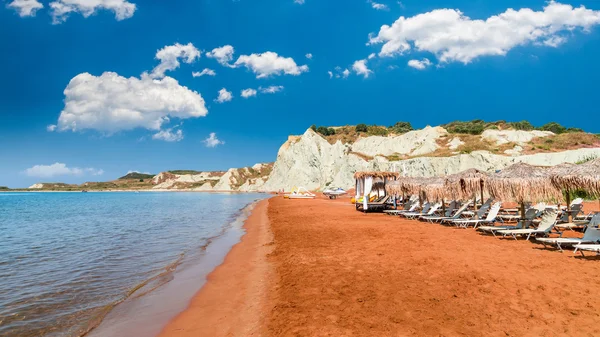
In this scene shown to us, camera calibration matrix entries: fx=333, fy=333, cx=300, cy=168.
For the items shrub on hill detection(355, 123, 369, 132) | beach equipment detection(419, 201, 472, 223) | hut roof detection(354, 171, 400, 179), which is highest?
shrub on hill detection(355, 123, 369, 132)

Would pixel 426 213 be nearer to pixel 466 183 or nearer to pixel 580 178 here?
pixel 466 183

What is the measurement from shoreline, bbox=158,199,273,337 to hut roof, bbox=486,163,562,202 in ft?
30.6

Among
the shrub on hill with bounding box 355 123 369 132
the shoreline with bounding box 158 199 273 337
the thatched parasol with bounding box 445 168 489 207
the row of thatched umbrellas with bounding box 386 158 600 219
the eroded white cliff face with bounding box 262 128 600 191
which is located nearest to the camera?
the shoreline with bounding box 158 199 273 337

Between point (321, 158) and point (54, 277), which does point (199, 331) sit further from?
point (321, 158)

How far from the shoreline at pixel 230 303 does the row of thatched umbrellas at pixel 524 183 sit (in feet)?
30.7

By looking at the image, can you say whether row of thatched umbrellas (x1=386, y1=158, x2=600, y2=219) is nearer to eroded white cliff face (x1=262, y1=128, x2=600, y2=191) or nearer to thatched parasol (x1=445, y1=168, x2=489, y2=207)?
thatched parasol (x1=445, y1=168, x2=489, y2=207)

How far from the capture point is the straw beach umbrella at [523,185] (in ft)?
37.2

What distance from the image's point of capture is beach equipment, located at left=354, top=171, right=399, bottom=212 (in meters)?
22.3

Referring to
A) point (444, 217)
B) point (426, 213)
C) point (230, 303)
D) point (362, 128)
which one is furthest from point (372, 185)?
point (362, 128)

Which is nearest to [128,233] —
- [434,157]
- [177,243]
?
[177,243]

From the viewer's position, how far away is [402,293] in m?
5.67

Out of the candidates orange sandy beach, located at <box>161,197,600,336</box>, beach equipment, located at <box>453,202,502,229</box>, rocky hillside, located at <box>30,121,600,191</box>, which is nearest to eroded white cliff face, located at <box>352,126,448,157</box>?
rocky hillside, located at <box>30,121,600,191</box>

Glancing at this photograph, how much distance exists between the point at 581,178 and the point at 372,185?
1426 centimetres

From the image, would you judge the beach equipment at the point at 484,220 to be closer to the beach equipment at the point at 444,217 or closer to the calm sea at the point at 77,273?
the beach equipment at the point at 444,217
